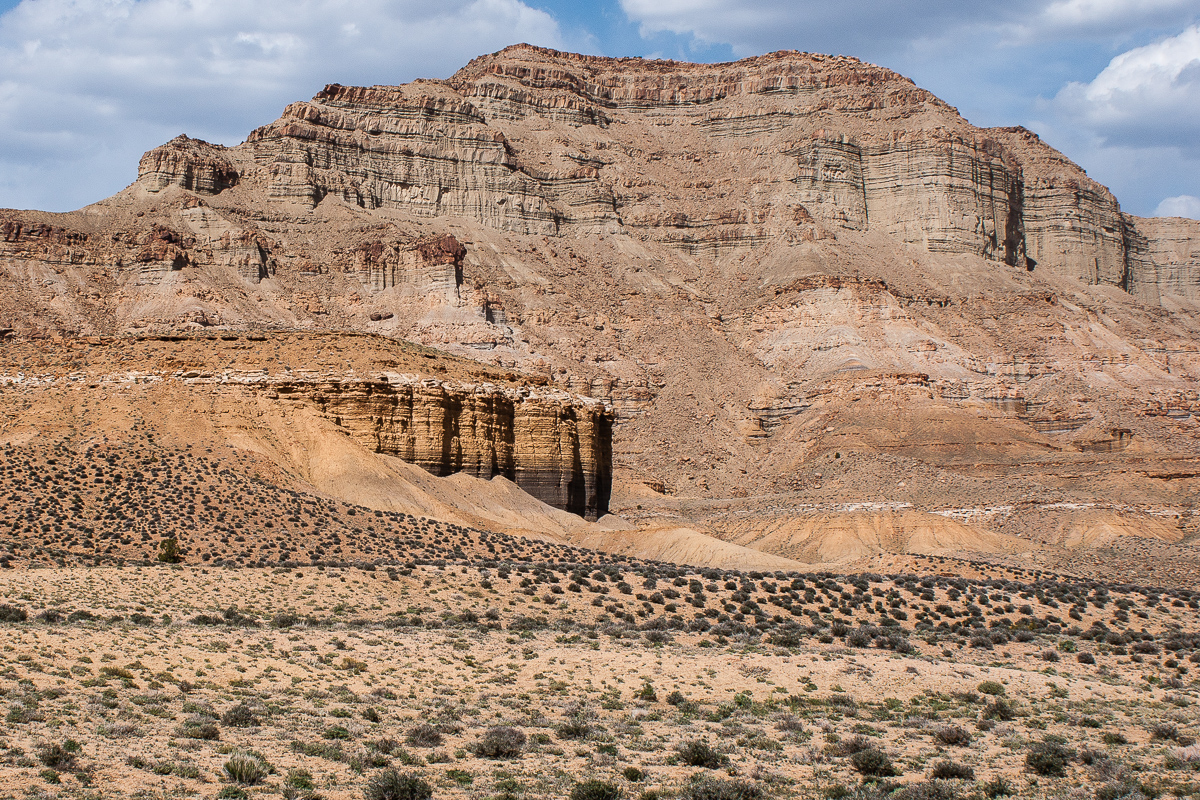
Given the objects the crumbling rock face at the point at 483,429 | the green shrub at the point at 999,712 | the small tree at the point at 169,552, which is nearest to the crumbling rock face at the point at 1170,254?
the crumbling rock face at the point at 483,429

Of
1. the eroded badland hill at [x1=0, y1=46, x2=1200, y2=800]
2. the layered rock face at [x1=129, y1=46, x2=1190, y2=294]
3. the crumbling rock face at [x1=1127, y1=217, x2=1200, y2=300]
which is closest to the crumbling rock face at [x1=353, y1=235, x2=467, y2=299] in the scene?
the eroded badland hill at [x1=0, y1=46, x2=1200, y2=800]

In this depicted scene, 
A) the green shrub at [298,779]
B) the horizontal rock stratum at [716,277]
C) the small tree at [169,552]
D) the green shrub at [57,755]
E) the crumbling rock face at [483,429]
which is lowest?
the green shrub at [298,779]

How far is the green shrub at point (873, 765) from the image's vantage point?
1543cm

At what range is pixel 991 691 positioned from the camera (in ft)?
68.3

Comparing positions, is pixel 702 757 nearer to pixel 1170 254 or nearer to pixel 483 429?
pixel 483 429

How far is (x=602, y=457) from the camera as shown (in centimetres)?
5956

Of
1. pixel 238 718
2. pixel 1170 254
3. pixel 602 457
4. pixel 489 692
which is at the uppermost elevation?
pixel 1170 254

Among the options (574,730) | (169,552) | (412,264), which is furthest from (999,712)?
(412,264)

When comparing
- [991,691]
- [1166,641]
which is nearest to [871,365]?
[1166,641]

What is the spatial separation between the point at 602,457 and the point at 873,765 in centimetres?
4429

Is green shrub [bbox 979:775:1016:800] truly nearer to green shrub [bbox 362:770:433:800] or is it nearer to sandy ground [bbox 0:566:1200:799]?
sandy ground [bbox 0:566:1200:799]

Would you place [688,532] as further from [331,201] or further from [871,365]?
[331,201]

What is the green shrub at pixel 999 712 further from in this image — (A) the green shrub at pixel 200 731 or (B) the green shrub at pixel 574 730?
(A) the green shrub at pixel 200 731

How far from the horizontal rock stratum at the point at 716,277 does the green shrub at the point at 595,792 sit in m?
39.0
